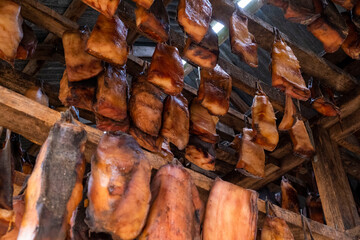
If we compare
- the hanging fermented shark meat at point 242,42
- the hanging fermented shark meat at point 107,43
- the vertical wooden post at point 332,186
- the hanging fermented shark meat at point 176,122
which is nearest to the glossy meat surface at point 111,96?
the hanging fermented shark meat at point 107,43

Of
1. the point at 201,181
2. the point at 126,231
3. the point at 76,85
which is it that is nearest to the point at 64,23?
the point at 76,85

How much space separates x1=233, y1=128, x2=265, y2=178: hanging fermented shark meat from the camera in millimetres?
3156

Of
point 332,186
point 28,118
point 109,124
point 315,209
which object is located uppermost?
point 28,118

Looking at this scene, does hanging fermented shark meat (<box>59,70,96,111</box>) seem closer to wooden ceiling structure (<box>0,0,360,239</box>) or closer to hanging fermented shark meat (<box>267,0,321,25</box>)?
wooden ceiling structure (<box>0,0,360,239</box>)

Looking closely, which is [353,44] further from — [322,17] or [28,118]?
[28,118]

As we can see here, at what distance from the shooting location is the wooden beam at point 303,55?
3125 mm

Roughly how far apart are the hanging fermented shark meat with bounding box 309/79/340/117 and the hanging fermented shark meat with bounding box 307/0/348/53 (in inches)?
25.2

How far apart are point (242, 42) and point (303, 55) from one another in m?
1.07

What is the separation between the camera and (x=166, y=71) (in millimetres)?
2506

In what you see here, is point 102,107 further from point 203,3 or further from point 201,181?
point 203,3

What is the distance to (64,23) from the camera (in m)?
3.05

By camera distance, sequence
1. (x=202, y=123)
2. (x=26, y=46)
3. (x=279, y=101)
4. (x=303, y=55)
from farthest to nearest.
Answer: (x=279, y=101), (x=303, y=55), (x=202, y=123), (x=26, y=46)

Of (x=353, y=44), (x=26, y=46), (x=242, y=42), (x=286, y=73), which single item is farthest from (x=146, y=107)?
(x=353, y=44)

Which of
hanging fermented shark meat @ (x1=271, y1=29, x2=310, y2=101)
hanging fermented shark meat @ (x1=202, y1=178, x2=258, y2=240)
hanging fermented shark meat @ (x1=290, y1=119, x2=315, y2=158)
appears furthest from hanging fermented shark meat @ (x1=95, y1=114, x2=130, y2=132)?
hanging fermented shark meat @ (x1=290, y1=119, x2=315, y2=158)
